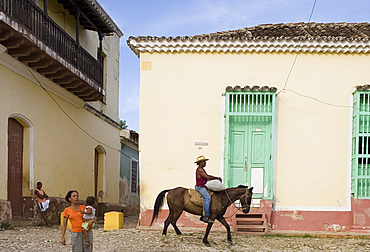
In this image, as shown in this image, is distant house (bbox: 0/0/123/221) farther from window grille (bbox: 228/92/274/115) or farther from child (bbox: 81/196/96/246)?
child (bbox: 81/196/96/246)

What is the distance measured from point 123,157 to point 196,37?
10606 millimetres

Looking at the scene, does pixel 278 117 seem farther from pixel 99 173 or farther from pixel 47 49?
pixel 99 173

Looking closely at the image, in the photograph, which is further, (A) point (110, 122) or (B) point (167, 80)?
(A) point (110, 122)

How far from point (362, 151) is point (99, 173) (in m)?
10.5

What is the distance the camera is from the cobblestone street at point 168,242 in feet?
26.2

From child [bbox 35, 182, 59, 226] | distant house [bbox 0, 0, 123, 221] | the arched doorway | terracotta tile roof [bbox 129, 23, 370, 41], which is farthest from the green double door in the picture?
the arched doorway

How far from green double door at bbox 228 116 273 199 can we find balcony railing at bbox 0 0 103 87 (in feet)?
17.1

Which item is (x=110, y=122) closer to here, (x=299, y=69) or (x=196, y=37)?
(x=196, y=37)

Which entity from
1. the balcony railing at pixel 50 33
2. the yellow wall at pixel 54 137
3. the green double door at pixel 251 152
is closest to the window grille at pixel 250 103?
the green double door at pixel 251 152

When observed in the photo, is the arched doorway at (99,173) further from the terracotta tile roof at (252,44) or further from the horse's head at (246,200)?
the horse's head at (246,200)

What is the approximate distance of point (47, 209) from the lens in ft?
39.3

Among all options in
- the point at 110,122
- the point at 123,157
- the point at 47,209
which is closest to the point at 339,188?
the point at 47,209

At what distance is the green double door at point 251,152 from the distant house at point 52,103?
522 centimetres

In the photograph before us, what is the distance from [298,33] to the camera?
11.6 meters
